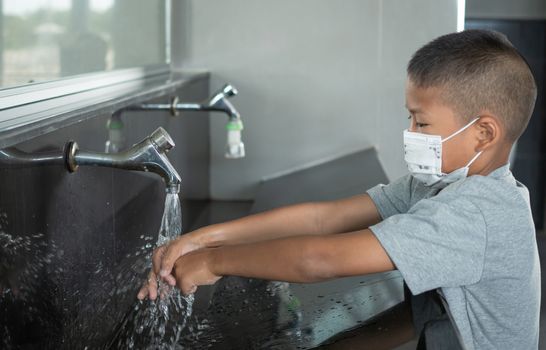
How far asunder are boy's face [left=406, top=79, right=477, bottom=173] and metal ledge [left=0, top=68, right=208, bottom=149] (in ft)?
1.61

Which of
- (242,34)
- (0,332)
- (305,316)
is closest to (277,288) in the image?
(305,316)

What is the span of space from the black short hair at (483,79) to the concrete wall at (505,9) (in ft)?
8.92

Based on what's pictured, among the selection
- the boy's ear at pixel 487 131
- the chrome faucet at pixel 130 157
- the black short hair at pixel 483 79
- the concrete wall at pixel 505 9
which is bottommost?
the chrome faucet at pixel 130 157

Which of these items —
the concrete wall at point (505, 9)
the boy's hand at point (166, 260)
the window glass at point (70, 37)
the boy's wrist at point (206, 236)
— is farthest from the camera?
the concrete wall at point (505, 9)

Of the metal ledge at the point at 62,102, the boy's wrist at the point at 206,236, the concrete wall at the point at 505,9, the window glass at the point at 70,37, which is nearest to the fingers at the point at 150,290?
the boy's wrist at the point at 206,236

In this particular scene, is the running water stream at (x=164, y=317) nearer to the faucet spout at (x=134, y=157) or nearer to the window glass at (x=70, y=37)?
the faucet spout at (x=134, y=157)

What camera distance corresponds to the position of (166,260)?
106cm

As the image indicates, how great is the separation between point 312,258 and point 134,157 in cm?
29

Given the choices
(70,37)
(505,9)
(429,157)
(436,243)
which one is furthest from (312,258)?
(505,9)

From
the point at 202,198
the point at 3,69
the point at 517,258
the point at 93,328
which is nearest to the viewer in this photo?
the point at 517,258

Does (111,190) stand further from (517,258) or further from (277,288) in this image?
(517,258)

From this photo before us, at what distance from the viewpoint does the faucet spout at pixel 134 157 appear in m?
1.06

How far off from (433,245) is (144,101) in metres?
0.86

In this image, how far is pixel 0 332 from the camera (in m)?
0.85
